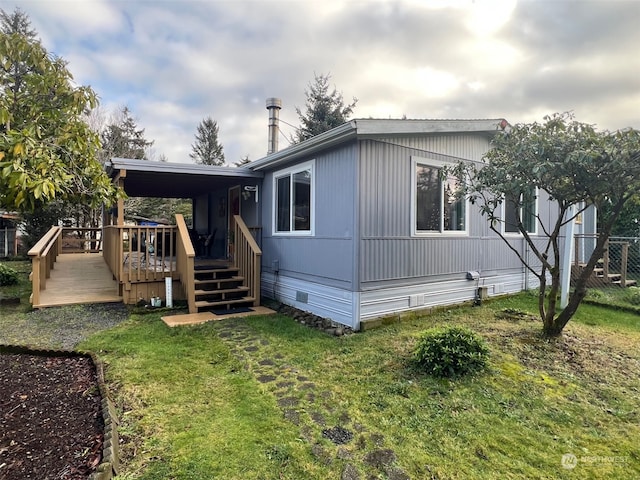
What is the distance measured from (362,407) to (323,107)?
1822 cm

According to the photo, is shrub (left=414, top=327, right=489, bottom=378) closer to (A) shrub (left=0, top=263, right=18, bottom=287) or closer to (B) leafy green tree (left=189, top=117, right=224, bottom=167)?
(A) shrub (left=0, top=263, right=18, bottom=287)

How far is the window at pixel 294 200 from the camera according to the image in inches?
248

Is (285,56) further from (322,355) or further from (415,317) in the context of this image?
(322,355)

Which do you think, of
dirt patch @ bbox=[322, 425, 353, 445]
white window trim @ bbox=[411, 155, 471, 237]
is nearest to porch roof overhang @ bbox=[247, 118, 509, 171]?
white window trim @ bbox=[411, 155, 471, 237]

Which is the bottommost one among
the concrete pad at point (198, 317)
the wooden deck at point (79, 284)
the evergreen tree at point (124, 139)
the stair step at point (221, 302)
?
the concrete pad at point (198, 317)

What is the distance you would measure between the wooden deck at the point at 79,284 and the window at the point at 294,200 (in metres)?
3.44

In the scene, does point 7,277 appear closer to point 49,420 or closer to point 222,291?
point 222,291

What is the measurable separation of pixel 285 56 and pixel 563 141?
9.43m

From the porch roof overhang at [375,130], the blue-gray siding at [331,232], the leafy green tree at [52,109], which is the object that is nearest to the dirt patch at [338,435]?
the leafy green tree at [52,109]

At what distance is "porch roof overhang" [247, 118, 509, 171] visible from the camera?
4930mm

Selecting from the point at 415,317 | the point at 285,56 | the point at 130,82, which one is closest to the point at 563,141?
the point at 415,317

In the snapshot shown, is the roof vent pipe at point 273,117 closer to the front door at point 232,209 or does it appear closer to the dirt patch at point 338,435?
the front door at point 232,209

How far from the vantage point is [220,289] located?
700 cm

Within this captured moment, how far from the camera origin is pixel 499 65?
9266 millimetres
